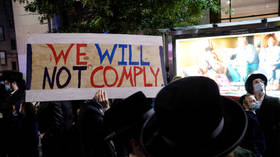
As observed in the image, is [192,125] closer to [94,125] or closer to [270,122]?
[94,125]

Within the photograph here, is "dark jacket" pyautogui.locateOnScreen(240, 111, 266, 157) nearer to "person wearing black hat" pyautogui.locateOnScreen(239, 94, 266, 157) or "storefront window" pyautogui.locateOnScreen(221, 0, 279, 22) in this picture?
"person wearing black hat" pyautogui.locateOnScreen(239, 94, 266, 157)

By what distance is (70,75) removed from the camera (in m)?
2.40

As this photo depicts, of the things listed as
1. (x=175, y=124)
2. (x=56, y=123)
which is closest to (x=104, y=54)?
(x=56, y=123)

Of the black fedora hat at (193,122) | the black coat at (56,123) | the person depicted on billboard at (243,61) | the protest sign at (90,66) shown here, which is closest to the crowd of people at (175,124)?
the black fedora hat at (193,122)

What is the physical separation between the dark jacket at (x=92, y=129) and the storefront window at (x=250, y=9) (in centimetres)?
808

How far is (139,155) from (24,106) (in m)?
3.99

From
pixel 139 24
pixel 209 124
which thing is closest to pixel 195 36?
pixel 139 24

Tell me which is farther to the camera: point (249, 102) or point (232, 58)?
point (232, 58)

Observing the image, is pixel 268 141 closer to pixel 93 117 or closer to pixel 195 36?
pixel 93 117

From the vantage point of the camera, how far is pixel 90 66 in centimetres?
247

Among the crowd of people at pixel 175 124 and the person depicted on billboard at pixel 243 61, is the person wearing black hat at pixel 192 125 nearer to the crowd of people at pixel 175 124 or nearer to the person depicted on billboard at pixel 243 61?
the crowd of people at pixel 175 124

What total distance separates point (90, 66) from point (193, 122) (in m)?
1.71

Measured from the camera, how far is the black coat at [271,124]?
3205 millimetres

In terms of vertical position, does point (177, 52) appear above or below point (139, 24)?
below
